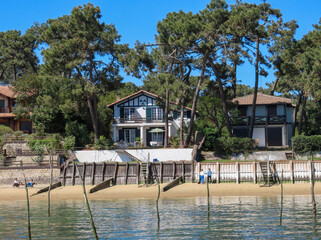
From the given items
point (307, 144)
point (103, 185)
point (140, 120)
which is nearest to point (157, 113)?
point (140, 120)

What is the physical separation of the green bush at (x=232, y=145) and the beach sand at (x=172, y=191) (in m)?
9.72

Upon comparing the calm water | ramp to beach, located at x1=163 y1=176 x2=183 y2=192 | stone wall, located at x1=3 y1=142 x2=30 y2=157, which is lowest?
the calm water

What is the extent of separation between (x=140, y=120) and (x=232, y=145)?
17116mm

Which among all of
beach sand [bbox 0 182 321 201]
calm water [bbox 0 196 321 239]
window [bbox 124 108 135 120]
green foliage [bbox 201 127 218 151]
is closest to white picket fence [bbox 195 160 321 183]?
beach sand [bbox 0 182 321 201]

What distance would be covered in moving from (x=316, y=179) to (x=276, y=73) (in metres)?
17.7

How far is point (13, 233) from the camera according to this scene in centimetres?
2319

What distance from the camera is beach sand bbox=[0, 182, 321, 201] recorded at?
37.6 meters

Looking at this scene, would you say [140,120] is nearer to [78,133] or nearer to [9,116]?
[78,133]

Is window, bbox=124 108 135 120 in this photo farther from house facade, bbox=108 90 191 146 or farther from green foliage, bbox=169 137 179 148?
green foliage, bbox=169 137 179 148

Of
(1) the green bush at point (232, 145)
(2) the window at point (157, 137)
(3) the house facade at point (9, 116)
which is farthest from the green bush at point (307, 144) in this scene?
(3) the house facade at point (9, 116)

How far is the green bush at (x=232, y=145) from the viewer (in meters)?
49.3

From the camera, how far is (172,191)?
1537 inches

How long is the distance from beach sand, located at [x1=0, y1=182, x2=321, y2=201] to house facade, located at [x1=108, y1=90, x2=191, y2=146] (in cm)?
2133

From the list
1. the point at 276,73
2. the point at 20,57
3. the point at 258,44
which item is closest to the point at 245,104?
the point at 276,73
